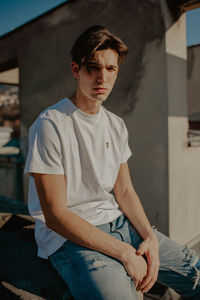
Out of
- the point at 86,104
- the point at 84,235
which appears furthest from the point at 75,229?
the point at 86,104

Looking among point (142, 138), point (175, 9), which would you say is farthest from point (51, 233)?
point (175, 9)

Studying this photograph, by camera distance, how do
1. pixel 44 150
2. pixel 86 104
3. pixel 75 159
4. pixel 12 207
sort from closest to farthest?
1. pixel 44 150
2. pixel 75 159
3. pixel 86 104
4. pixel 12 207

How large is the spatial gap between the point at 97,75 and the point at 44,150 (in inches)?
21.1

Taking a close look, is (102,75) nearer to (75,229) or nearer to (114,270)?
(75,229)

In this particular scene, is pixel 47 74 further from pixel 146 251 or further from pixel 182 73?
pixel 146 251

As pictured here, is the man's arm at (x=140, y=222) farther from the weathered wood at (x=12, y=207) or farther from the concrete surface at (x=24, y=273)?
the weathered wood at (x=12, y=207)

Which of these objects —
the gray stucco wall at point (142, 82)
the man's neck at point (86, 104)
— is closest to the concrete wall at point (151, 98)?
the gray stucco wall at point (142, 82)

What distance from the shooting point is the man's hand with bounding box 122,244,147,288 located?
125cm

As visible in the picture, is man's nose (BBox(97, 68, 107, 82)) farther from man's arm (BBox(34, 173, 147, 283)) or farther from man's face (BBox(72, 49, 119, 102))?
man's arm (BBox(34, 173, 147, 283))

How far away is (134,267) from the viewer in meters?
1.25

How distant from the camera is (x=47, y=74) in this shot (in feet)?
14.0

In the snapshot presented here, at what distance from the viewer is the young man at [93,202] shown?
1245mm

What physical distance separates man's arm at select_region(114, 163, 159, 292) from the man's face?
51 centimetres

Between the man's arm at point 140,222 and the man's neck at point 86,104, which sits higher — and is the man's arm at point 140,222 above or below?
below
